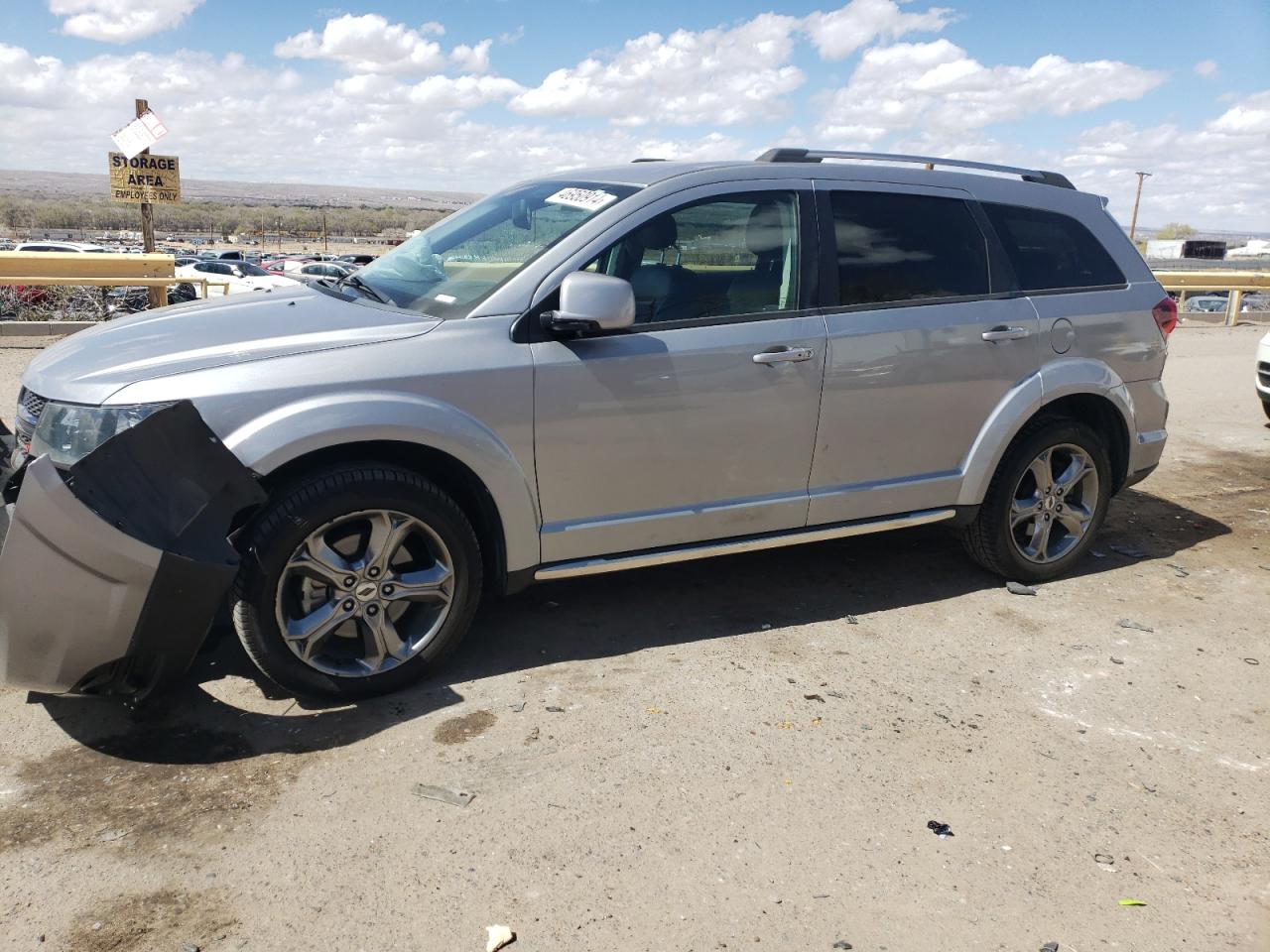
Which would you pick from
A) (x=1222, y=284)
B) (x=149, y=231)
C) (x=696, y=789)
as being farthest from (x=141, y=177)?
(x=1222, y=284)

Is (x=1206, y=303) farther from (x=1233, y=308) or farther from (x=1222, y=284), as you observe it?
(x=1222, y=284)

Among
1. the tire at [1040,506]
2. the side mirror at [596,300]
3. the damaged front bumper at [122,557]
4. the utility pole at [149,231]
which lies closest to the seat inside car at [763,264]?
the side mirror at [596,300]

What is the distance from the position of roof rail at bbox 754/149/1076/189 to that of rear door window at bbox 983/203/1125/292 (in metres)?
0.28

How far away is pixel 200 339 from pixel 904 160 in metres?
3.29

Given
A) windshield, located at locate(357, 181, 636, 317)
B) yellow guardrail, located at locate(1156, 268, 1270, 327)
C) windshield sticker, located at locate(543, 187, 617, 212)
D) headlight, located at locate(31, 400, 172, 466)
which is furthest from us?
yellow guardrail, located at locate(1156, 268, 1270, 327)

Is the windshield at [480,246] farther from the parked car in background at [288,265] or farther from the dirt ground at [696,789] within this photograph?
the parked car in background at [288,265]

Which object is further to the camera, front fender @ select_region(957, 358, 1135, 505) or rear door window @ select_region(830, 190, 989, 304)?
front fender @ select_region(957, 358, 1135, 505)

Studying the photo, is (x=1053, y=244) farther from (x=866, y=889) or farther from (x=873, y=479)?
(x=866, y=889)

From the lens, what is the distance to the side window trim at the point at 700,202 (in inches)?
150

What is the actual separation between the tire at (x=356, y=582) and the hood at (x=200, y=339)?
486 millimetres

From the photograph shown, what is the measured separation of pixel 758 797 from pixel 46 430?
266cm

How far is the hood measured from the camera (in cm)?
343

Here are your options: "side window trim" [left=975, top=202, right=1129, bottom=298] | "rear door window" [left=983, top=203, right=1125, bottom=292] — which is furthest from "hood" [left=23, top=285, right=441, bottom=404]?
"rear door window" [left=983, top=203, right=1125, bottom=292]

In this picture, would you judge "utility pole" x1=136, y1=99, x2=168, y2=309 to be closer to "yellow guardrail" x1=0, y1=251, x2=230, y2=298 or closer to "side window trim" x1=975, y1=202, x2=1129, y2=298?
"yellow guardrail" x1=0, y1=251, x2=230, y2=298
